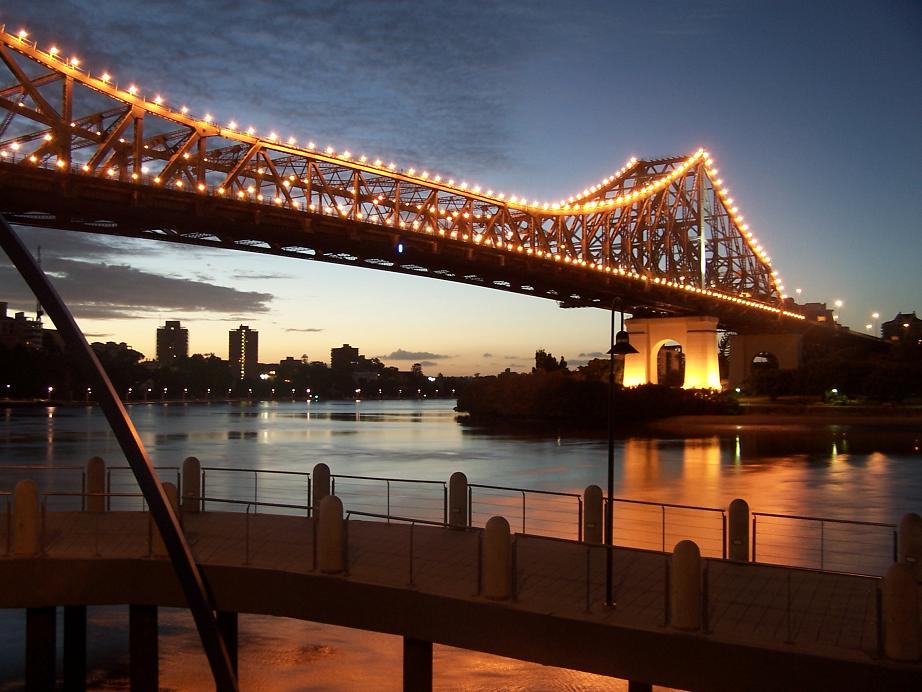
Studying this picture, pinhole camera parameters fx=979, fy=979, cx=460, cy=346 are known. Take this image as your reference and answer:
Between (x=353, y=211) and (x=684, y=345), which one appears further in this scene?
(x=684, y=345)

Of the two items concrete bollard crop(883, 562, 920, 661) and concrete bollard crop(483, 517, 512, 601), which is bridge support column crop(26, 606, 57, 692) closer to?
concrete bollard crop(483, 517, 512, 601)

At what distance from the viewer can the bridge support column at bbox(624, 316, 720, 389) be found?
8038 cm

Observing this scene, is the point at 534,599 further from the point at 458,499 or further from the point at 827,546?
the point at 827,546

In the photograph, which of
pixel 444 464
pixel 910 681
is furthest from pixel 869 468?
pixel 910 681

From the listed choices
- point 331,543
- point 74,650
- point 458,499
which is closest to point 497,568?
point 331,543

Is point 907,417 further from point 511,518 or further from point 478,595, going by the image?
point 478,595

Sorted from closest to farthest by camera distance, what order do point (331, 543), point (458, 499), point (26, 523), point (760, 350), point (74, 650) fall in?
point (331, 543)
point (26, 523)
point (74, 650)
point (458, 499)
point (760, 350)

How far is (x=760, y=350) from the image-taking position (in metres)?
102

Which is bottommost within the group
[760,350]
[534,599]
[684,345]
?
[534,599]

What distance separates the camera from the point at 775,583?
9.88m

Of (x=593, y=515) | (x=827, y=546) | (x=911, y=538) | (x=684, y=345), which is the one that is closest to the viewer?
(x=911, y=538)

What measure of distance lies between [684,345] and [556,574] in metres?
73.9

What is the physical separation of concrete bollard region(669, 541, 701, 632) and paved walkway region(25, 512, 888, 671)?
0.12m

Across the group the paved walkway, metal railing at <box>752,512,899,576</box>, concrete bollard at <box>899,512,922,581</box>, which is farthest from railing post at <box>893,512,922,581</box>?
the paved walkway
